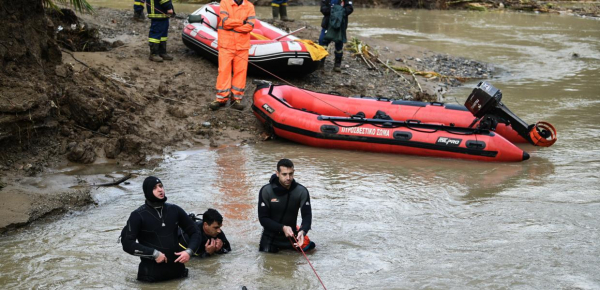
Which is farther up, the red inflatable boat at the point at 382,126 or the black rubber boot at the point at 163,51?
the black rubber boot at the point at 163,51

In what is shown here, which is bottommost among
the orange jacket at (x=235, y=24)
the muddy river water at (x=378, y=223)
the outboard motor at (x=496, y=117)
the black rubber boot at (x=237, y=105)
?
the muddy river water at (x=378, y=223)

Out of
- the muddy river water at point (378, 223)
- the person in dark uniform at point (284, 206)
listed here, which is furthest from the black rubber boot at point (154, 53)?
the person in dark uniform at point (284, 206)

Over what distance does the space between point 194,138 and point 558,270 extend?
18.1 ft

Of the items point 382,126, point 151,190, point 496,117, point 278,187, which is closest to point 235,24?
point 382,126

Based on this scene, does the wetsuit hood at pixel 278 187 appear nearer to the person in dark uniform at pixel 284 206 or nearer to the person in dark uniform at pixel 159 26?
the person in dark uniform at pixel 284 206

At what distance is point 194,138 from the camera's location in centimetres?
945

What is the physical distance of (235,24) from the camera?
9750 mm

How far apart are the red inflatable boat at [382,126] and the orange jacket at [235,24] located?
2.37 feet

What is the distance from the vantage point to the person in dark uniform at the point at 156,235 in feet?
15.6

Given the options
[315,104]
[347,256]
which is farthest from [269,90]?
[347,256]

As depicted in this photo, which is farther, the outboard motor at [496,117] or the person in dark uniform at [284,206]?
the outboard motor at [496,117]

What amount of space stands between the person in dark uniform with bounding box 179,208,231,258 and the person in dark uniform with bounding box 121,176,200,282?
0.34 meters

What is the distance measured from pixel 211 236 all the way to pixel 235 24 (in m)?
4.90

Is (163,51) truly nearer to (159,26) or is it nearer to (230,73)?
(159,26)
